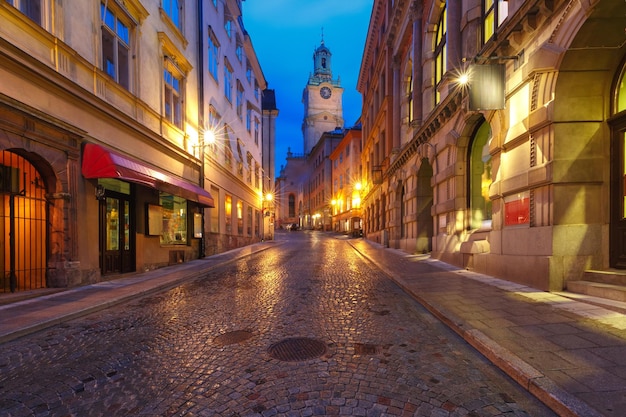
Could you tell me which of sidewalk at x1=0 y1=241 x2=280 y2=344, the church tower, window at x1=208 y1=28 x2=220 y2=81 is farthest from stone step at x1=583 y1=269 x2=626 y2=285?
the church tower

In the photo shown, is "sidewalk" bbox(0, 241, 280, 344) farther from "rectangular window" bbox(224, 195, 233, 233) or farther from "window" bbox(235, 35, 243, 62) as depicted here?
"window" bbox(235, 35, 243, 62)

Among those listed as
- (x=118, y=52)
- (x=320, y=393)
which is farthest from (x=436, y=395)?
(x=118, y=52)

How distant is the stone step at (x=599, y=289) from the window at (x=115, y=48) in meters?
13.3

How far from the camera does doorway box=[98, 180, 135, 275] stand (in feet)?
34.8

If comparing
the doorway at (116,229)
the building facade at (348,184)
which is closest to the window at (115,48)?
the doorway at (116,229)

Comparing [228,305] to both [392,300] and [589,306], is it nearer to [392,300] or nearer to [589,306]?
[392,300]

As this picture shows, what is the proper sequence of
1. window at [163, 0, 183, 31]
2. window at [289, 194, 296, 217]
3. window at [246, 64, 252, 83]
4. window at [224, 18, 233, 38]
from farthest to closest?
window at [289, 194, 296, 217] < window at [246, 64, 252, 83] < window at [224, 18, 233, 38] < window at [163, 0, 183, 31]

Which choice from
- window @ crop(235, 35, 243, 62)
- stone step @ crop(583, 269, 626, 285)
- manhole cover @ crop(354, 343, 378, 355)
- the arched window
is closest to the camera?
manhole cover @ crop(354, 343, 378, 355)

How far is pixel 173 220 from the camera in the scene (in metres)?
15.1

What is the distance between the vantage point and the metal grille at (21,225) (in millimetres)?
7875

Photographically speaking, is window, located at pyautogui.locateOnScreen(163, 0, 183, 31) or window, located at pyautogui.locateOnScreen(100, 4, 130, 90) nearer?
window, located at pyautogui.locateOnScreen(100, 4, 130, 90)

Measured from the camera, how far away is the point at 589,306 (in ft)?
19.5

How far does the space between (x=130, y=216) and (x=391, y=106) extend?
19323 millimetres

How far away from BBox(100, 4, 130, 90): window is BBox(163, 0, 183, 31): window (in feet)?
12.0
